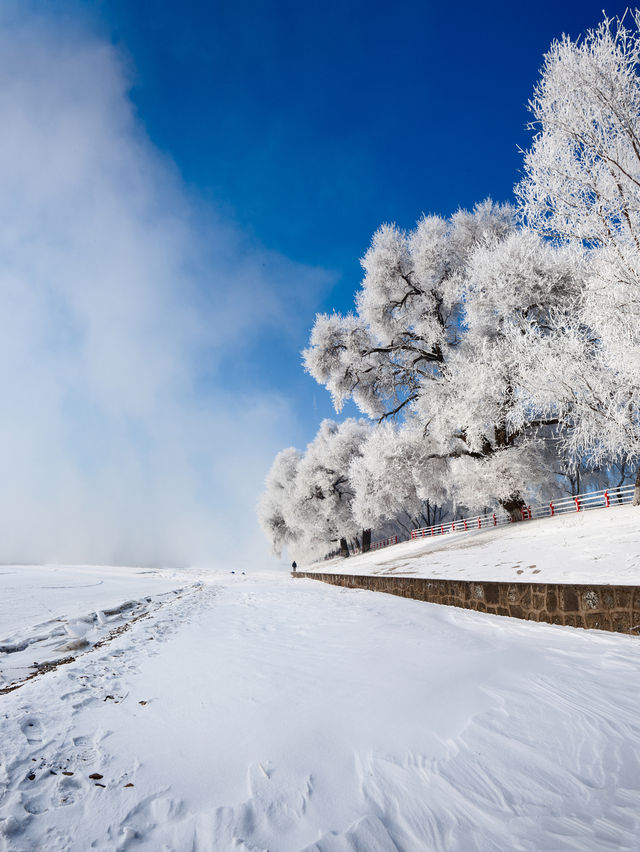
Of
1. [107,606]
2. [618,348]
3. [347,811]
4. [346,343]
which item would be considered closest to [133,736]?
[347,811]

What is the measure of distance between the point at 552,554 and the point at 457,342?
403 inches

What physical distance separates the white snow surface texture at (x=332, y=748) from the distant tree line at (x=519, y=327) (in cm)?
831

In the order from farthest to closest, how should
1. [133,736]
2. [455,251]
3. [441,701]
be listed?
[455,251]
[441,701]
[133,736]

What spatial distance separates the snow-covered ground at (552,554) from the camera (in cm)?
718

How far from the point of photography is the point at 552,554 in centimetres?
926

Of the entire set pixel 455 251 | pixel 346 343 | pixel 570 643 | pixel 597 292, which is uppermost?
pixel 455 251

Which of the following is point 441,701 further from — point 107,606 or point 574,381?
point 574,381

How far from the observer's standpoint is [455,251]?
16688 mm

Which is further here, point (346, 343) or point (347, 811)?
point (346, 343)

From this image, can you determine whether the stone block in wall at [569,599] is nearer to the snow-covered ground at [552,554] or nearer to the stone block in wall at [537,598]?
the stone block in wall at [537,598]

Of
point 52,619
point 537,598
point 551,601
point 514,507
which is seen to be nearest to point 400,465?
point 514,507

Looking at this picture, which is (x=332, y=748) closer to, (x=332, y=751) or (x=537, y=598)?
(x=332, y=751)

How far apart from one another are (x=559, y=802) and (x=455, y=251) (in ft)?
59.4

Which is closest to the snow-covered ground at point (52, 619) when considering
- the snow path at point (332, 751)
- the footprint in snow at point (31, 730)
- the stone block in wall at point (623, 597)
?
the snow path at point (332, 751)
